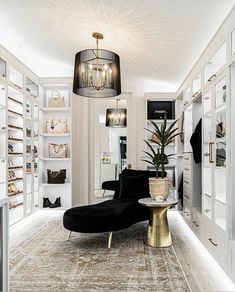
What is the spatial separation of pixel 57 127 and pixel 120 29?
8.95 feet

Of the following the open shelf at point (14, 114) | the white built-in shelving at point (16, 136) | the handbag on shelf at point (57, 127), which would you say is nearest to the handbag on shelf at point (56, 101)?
the handbag on shelf at point (57, 127)

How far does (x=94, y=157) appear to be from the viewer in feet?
18.6

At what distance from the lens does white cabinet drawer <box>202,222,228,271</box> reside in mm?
2576

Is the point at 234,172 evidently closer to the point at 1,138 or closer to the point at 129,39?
the point at 129,39

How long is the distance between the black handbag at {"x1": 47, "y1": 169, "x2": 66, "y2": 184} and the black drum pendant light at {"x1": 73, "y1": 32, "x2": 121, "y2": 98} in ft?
7.68

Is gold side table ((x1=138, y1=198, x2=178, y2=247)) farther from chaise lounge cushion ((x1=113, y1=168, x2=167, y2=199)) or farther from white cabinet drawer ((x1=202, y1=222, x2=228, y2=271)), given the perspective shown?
A: chaise lounge cushion ((x1=113, y1=168, x2=167, y2=199))

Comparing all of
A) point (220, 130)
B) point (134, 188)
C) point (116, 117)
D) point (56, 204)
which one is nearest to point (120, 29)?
point (220, 130)

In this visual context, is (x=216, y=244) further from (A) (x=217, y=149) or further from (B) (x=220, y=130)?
(B) (x=220, y=130)

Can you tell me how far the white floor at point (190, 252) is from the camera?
250 centimetres

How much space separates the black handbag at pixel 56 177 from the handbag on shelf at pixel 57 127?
0.77 metres

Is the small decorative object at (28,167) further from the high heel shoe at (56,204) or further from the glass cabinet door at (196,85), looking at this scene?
the glass cabinet door at (196,85)

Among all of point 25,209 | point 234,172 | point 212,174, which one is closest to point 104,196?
point 25,209

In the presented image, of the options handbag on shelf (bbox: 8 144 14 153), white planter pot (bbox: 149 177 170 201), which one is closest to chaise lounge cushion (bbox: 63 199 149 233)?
white planter pot (bbox: 149 177 170 201)

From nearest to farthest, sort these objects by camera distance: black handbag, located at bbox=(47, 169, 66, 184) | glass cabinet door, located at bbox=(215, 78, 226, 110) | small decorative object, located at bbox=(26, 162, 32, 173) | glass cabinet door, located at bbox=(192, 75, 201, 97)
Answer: glass cabinet door, located at bbox=(215, 78, 226, 110)
glass cabinet door, located at bbox=(192, 75, 201, 97)
small decorative object, located at bbox=(26, 162, 32, 173)
black handbag, located at bbox=(47, 169, 66, 184)
